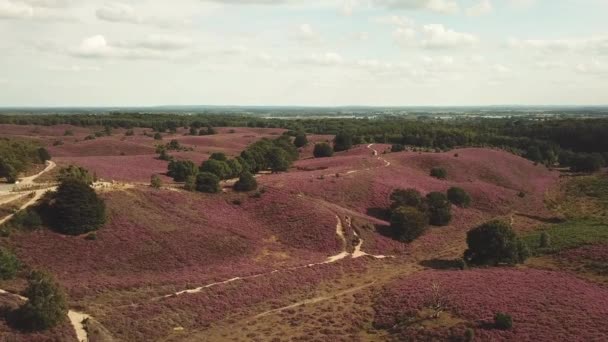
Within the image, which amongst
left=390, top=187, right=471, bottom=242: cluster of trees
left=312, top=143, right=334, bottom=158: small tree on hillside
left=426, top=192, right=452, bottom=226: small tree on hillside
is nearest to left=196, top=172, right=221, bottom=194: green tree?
left=390, top=187, right=471, bottom=242: cluster of trees

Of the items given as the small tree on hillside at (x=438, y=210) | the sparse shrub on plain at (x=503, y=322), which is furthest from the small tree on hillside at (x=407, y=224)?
the sparse shrub on plain at (x=503, y=322)

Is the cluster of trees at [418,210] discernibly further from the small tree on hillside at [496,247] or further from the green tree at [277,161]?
the green tree at [277,161]

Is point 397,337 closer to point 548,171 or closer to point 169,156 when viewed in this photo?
point 169,156

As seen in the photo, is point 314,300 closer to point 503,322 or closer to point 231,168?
point 503,322

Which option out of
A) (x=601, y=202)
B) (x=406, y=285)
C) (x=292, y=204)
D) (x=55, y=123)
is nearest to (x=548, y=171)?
(x=601, y=202)

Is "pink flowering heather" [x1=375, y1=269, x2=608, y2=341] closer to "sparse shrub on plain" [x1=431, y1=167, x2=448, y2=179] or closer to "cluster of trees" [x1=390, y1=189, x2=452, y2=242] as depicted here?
"cluster of trees" [x1=390, y1=189, x2=452, y2=242]

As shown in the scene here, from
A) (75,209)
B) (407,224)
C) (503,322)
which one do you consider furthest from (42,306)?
(407,224)
